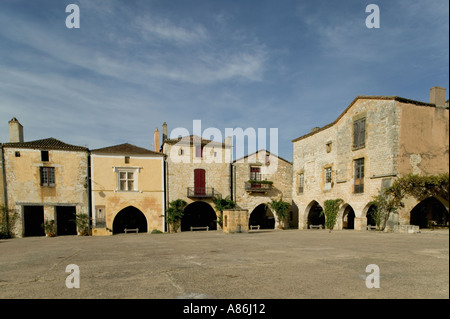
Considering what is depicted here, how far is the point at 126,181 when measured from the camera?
21844 mm

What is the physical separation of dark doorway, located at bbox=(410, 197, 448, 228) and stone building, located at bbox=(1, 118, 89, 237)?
2408cm

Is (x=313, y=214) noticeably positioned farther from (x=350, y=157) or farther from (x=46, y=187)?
(x=46, y=187)

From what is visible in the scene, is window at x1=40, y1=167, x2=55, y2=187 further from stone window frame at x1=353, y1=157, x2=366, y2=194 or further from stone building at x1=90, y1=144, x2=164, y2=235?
stone window frame at x1=353, y1=157, x2=366, y2=194

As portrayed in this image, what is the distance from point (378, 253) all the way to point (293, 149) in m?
19.5

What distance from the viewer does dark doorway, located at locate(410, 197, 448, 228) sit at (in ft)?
58.2

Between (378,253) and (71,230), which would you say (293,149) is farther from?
(71,230)

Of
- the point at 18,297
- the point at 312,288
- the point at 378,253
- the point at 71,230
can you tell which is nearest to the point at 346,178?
the point at 378,253

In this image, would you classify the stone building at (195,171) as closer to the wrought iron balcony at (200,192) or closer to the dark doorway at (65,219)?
the wrought iron balcony at (200,192)

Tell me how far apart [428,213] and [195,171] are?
17608 mm

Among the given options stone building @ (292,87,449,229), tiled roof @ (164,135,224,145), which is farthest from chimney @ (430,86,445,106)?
tiled roof @ (164,135,224,145)

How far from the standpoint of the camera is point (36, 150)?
787 inches

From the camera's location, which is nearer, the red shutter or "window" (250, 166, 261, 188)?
the red shutter

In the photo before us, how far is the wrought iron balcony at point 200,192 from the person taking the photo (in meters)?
23.4

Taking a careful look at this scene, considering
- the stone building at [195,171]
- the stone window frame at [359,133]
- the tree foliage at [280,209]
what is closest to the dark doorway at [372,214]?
the stone window frame at [359,133]
